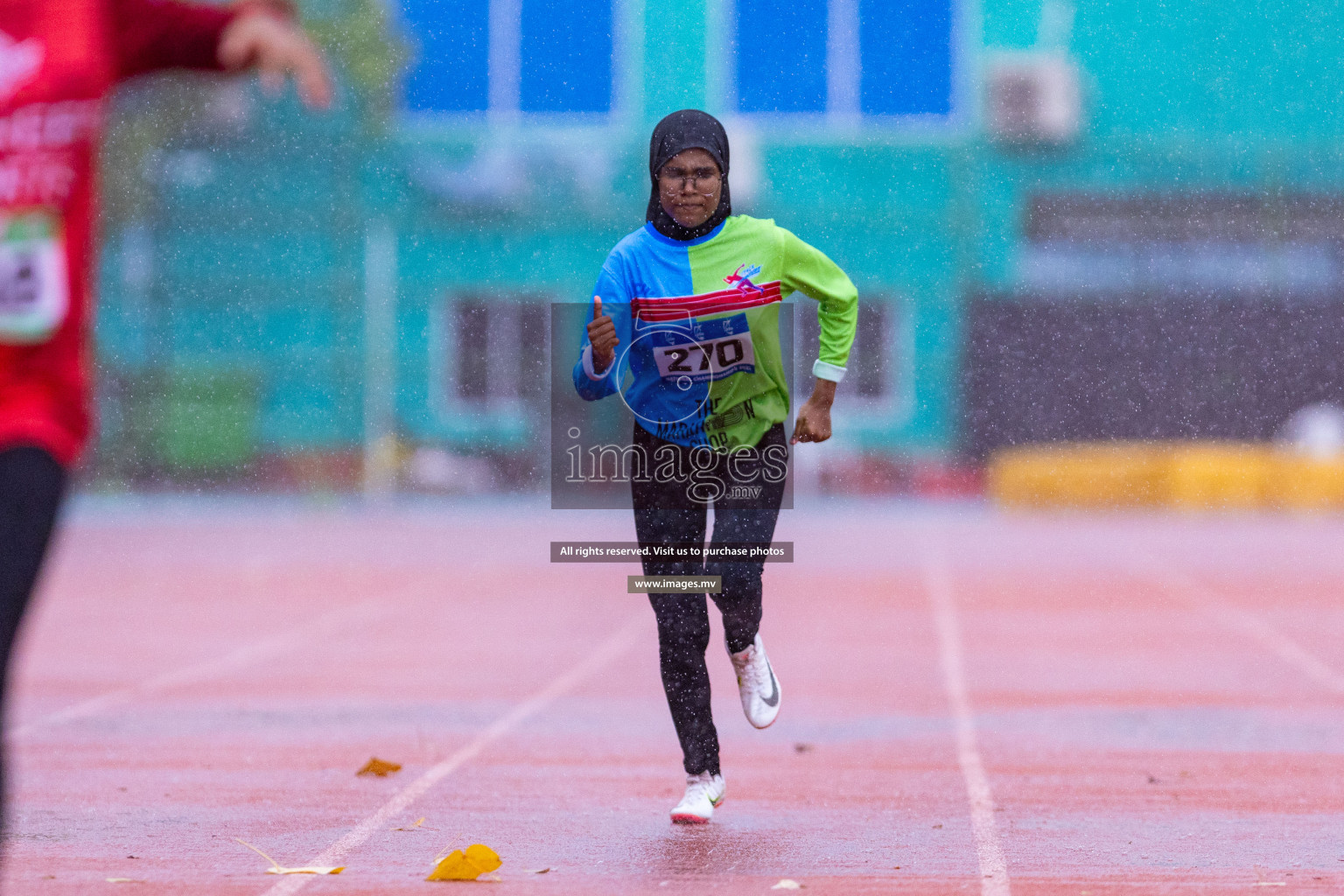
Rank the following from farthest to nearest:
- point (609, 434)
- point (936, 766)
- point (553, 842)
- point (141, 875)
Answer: point (609, 434), point (936, 766), point (553, 842), point (141, 875)

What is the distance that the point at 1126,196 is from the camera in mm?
41906

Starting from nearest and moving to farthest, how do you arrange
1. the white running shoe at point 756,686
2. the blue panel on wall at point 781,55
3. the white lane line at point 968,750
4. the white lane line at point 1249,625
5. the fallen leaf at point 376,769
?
the white lane line at point 968,750, the white running shoe at point 756,686, the fallen leaf at point 376,769, the white lane line at point 1249,625, the blue panel on wall at point 781,55

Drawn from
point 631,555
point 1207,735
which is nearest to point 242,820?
point 631,555

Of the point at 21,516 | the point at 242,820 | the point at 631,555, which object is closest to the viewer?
the point at 21,516

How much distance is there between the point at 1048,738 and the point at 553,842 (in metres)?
3.51

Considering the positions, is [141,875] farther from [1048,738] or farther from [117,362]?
[117,362]

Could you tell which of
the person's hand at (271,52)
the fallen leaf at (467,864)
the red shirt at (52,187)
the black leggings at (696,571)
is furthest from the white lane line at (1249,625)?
the red shirt at (52,187)

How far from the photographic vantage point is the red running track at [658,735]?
6.38m

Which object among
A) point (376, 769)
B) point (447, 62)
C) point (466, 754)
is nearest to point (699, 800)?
point (376, 769)

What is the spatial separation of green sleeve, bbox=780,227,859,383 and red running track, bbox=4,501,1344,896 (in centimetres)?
144

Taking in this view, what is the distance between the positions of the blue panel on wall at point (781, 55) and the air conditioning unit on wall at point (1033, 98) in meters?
3.20

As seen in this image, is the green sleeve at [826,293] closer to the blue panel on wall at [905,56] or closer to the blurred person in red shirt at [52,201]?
the blurred person in red shirt at [52,201]

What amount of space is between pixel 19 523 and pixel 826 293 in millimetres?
3149

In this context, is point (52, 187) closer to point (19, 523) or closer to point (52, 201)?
point (52, 201)
